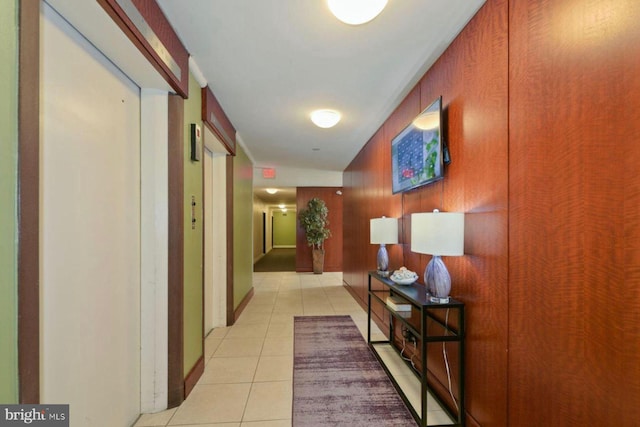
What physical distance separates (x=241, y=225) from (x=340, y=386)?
10.2 feet

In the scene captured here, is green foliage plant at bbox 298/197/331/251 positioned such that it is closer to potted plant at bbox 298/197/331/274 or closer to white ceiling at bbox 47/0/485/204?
potted plant at bbox 298/197/331/274

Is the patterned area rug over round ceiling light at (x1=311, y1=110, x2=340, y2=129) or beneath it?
beneath

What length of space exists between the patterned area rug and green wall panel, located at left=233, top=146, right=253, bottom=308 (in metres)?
1.41

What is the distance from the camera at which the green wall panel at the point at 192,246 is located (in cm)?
227

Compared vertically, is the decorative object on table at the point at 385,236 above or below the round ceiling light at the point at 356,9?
below

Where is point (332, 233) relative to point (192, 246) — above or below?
below

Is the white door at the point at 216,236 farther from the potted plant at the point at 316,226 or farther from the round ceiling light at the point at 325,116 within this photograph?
the potted plant at the point at 316,226

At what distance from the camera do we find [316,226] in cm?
780

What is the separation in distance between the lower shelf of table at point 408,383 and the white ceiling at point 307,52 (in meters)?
2.74

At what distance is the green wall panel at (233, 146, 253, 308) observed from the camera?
4.23 metres

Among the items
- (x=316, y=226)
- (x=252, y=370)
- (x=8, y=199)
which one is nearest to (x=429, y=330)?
(x=252, y=370)

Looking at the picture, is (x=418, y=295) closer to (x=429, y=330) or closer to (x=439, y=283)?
(x=439, y=283)

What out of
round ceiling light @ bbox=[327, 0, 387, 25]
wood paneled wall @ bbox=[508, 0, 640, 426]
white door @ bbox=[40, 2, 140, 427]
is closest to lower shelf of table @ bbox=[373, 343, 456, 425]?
wood paneled wall @ bbox=[508, 0, 640, 426]

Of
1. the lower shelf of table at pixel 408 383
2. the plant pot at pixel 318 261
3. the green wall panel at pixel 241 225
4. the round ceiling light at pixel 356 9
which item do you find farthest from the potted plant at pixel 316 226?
the round ceiling light at pixel 356 9
